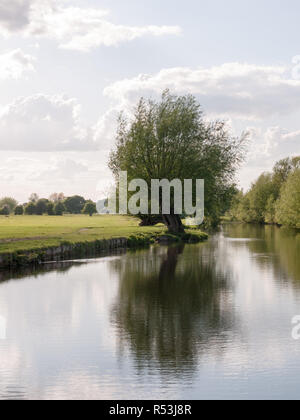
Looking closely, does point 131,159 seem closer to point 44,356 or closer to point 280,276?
point 280,276

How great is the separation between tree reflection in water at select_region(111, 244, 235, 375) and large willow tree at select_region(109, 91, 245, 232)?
25.4 m

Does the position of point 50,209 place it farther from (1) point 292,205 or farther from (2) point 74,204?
(1) point 292,205

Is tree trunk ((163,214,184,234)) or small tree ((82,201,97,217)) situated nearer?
tree trunk ((163,214,184,234))

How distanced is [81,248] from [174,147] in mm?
20038

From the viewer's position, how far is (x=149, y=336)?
12.6m

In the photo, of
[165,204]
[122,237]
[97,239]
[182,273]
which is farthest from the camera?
[165,204]

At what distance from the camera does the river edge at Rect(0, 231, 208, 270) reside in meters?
26.8

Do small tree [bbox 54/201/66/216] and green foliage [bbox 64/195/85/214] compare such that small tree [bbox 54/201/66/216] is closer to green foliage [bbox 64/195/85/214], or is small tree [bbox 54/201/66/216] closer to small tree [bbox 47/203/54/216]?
small tree [bbox 47/203/54/216]

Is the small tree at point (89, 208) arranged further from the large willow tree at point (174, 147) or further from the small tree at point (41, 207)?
the large willow tree at point (174, 147)

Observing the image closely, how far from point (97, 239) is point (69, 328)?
25405 millimetres

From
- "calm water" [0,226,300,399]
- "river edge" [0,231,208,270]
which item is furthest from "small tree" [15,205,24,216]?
"calm water" [0,226,300,399]

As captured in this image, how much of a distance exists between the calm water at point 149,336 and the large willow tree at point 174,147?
28199mm
